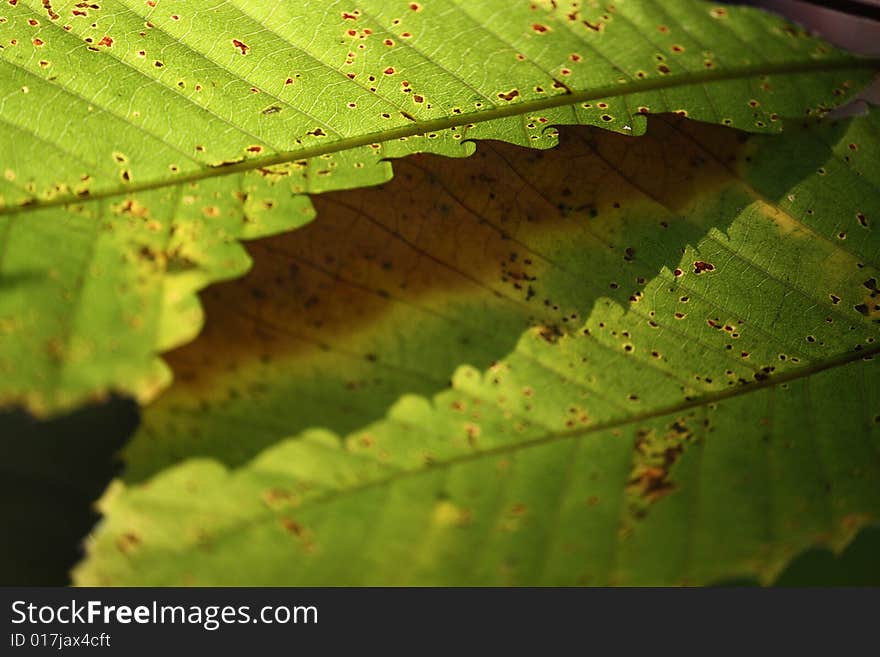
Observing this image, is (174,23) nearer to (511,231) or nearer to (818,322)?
(511,231)

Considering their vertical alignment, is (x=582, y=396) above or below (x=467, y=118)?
below

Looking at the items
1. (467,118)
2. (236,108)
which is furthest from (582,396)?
(236,108)

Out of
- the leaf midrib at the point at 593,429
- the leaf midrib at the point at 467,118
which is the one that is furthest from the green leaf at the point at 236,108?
the leaf midrib at the point at 593,429

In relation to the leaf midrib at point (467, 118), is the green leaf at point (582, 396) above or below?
below

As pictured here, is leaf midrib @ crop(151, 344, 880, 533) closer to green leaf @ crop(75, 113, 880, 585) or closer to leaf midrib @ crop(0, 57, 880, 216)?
green leaf @ crop(75, 113, 880, 585)

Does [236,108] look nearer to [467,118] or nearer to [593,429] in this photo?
[467,118]

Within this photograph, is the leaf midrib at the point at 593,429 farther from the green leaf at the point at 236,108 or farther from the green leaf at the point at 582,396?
the green leaf at the point at 236,108

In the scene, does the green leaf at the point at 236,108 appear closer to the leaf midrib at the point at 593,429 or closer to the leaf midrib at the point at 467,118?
the leaf midrib at the point at 467,118

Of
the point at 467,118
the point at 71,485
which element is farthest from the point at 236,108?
the point at 71,485
